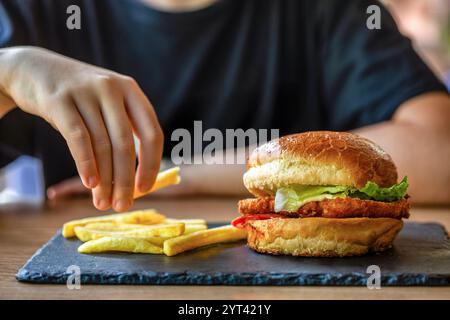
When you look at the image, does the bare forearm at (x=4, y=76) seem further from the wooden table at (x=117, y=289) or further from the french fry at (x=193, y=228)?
the french fry at (x=193, y=228)

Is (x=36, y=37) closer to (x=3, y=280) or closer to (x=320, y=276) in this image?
(x=3, y=280)

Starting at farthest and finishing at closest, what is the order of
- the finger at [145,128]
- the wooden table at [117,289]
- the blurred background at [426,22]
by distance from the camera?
1. the blurred background at [426,22]
2. the finger at [145,128]
3. the wooden table at [117,289]

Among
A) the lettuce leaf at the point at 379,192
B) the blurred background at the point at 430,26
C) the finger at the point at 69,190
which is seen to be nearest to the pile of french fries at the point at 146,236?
the lettuce leaf at the point at 379,192

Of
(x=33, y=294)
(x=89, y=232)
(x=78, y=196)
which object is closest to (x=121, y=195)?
(x=89, y=232)

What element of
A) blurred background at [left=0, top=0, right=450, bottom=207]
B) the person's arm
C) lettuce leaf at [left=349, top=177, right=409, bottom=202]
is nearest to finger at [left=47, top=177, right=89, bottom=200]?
the person's arm

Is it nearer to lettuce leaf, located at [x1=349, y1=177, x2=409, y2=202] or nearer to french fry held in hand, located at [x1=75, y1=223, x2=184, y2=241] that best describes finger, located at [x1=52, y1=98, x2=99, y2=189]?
french fry held in hand, located at [x1=75, y1=223, x2=184, y2=241]
